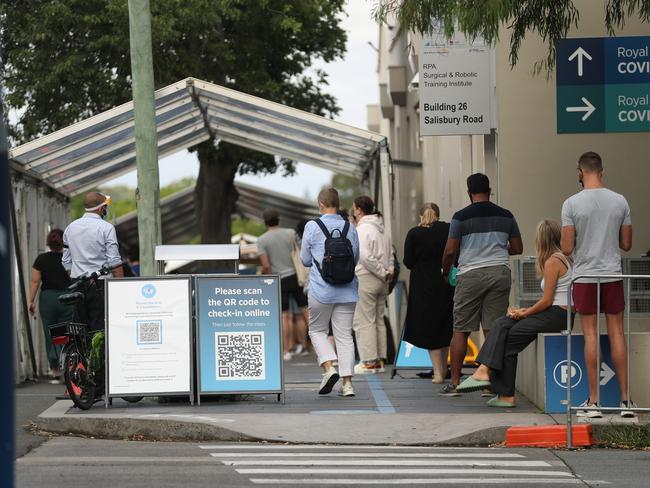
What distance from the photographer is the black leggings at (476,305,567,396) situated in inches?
398

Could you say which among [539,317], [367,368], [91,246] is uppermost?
[91,246]

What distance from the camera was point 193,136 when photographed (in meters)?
19.2

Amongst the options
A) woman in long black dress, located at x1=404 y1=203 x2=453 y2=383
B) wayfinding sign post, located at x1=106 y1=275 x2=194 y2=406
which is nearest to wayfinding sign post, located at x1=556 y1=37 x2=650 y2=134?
woman in long black dress, located at x1=404 y1=203 x2=453 y2=383

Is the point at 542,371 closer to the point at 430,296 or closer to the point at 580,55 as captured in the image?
the point at 430,296

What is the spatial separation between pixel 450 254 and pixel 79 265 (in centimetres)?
333

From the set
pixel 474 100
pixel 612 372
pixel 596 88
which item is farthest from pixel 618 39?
pixel 612 372

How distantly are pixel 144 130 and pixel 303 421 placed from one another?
12.6 ft

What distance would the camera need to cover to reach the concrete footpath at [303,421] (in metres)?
9.05

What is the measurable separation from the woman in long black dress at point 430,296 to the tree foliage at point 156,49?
1120 centimetres

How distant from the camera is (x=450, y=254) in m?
11.1

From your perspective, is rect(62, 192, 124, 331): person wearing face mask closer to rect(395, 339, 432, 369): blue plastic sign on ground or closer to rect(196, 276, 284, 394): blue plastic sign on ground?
rect(196, 276, 284, 394): blue plastic sign on ground

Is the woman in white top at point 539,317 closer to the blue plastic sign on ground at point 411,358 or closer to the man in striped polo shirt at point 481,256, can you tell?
the man in striped polo shirt at point 481,256

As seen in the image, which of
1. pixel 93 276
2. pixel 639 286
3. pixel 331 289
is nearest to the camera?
pixel 93 276

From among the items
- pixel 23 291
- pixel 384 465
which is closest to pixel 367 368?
pixel 23 291
